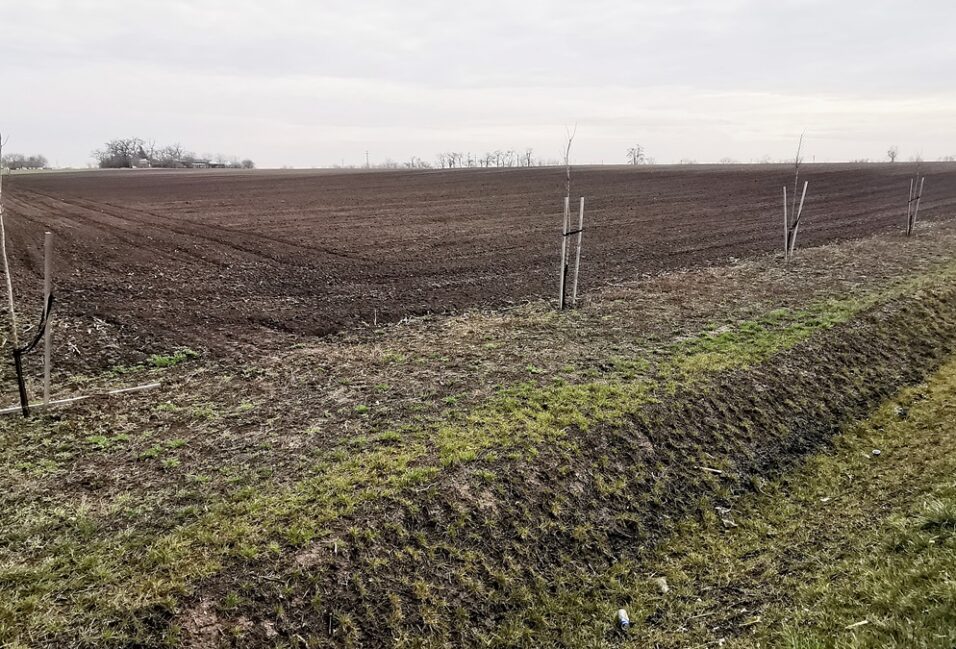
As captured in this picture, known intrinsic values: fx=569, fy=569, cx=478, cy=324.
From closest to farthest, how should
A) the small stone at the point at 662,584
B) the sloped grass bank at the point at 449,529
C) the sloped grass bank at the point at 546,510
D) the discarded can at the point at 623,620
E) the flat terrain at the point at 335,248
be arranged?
the sloped grass bank at the point at 449,529 → the sloped grass bank at the point at 546,510 → the discarded can at the point at 623,620 → the small stone at the point at 662,584 → the flat terrain at the point at 335,248

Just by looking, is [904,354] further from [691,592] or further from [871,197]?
[871,197]

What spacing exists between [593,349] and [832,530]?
14.9 ft

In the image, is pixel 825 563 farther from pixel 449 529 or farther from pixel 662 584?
pixel 449 529

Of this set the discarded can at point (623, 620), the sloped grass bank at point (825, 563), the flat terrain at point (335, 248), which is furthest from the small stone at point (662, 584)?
the flat terrain at point (335, 248)

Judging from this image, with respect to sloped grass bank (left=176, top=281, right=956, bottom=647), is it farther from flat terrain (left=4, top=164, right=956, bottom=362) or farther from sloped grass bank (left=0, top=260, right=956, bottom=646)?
flat terrain (left=4, top=164, right=956, bottom=362)

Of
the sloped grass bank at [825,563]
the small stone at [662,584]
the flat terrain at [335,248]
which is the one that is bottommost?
the small stone at [662,584]

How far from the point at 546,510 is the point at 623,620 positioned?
1273mm

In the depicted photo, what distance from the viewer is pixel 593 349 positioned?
32.0ft

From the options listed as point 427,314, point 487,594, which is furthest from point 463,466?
point 427,314

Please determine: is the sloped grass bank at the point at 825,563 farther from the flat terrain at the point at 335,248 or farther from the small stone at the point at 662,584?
the flat terrain at the point at 335,248

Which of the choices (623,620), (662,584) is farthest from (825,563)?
(623,620)

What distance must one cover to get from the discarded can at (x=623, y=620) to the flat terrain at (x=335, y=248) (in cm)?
753

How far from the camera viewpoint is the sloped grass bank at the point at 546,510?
4.76 meters

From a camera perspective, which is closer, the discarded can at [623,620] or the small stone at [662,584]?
the discarded can at [623,620]
